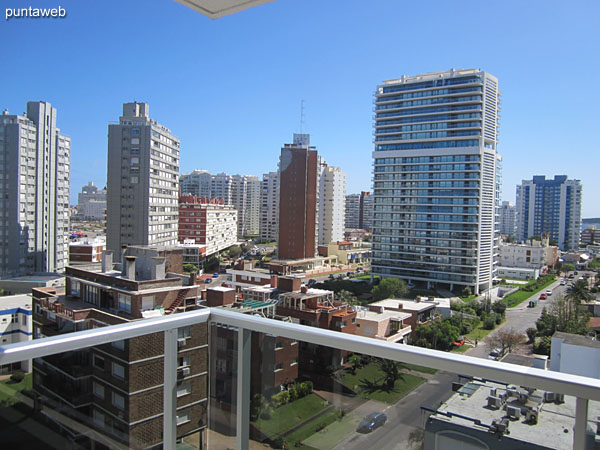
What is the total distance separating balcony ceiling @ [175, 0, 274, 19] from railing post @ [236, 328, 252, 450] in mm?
672

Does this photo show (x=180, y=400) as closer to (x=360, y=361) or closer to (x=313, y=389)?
(x=313, y=389)

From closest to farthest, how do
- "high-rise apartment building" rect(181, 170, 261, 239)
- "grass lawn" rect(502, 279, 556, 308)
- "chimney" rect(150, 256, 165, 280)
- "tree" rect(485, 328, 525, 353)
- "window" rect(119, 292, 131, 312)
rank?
"window" rect(119, 292, 131, 312), "chimney" rect(150, 256, 165, 280), "tree" rect(485, 328, 525, 353), "grass lawn" rect(502, 279, 556, 308), "high-rise apartment building" rect(181, 170, 261, 239)

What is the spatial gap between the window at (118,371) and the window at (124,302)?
5.09 meters

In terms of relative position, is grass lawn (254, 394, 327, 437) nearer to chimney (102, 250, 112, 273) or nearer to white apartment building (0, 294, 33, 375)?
white apartment building (0, 294, 33, 375)

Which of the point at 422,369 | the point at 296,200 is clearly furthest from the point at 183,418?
the point at 296,200

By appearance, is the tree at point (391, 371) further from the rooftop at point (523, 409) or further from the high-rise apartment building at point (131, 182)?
the high-rise apartment building at point (131, 182)

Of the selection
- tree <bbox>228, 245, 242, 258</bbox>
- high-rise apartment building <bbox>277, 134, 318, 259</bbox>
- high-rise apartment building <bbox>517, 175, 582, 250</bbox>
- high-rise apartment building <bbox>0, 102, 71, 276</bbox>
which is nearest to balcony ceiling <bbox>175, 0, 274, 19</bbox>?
high-rise apartment building <bbox>0, 102, 71, 276</bbox>

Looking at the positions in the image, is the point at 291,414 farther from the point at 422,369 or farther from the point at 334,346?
the point at 422,369

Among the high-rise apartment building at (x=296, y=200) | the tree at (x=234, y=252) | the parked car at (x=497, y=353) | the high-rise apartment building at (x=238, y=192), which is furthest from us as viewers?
the high-rise apartment building at (x=238, y=192)

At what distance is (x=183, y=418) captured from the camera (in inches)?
37.8

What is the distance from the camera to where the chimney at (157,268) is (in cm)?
836

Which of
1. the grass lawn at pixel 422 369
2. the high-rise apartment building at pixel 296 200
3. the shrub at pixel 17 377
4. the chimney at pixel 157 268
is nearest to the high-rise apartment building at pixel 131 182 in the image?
the chimney at pixel 157 268

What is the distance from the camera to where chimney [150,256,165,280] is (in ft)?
27.4

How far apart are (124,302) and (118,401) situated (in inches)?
216
